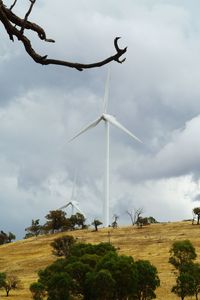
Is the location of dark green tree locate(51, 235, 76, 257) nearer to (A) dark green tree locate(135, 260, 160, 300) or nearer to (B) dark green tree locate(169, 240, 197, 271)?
(B) dark green tree locate(169, 240, 197, 271)

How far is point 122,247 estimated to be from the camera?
493ft

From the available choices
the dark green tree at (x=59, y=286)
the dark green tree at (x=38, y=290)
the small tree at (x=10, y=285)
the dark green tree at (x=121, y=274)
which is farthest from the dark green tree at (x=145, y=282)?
the small tree at (x=10, y=285)

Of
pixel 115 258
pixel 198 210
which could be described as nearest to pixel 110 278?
pixel 115 258

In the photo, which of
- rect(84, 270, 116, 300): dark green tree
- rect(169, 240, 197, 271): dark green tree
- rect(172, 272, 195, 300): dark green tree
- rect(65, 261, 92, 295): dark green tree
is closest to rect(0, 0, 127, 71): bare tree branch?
rect(84, 270, 116, 300): dark green tree

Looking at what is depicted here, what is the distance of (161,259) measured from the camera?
13200cm

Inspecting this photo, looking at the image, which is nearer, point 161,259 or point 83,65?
point 83,65

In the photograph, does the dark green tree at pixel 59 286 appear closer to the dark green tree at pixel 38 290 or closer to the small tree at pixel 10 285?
the dark green tree at pixel 38 290

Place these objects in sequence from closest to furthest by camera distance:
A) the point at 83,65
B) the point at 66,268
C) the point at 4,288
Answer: the point at 83,65 → the point at 66,268 → the point at 4,288

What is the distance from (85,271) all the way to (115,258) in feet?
14.5

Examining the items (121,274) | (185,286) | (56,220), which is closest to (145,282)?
(121,274)

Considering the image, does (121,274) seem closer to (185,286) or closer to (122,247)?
(185,286)

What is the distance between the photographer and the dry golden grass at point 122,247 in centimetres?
12988

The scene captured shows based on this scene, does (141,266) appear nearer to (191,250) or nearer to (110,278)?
(110,278)

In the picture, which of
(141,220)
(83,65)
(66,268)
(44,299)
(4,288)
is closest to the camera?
(83,65)
